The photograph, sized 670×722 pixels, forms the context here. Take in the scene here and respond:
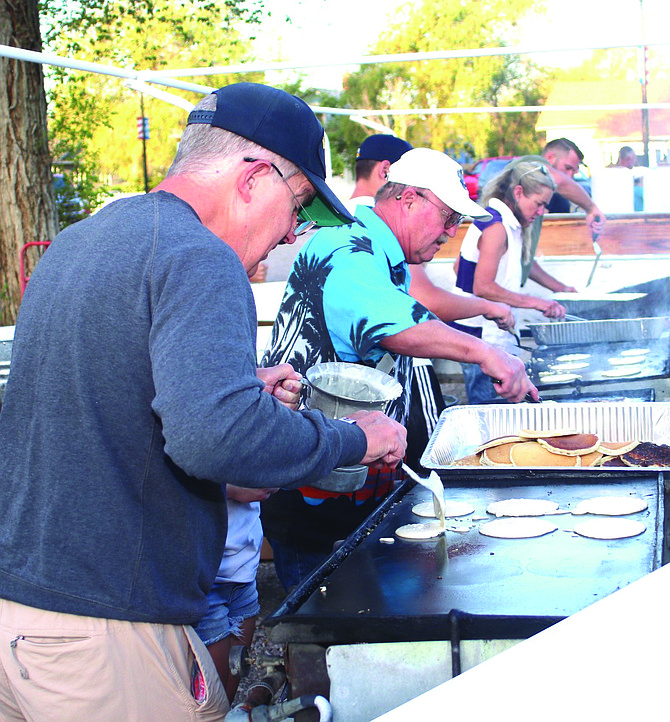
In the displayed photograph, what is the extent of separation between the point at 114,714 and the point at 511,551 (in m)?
0.87

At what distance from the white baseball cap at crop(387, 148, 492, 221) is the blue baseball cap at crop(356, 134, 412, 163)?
1584 mm

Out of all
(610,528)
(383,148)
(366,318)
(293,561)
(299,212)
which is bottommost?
(293,561)

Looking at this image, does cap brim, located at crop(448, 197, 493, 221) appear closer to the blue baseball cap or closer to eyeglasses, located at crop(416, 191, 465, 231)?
eyeglasses, located at crop(416, 191, 465, 231)

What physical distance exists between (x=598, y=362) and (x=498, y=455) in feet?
5.87

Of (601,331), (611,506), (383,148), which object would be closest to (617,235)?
(601,331)

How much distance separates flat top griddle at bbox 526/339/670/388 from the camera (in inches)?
153

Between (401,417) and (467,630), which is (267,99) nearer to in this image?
(467,630)

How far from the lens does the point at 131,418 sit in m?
1.37

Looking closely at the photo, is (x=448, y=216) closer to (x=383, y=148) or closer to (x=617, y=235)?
(x=383, y=148)

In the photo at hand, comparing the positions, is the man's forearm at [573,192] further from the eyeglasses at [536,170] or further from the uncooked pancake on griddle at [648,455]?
the uncooked pancake on griddle at [648,455]

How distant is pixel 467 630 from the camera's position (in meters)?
1.50

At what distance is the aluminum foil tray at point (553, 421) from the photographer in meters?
3.06

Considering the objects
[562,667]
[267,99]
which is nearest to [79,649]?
[562,667]

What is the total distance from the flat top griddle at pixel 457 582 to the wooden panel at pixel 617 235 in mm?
6357
